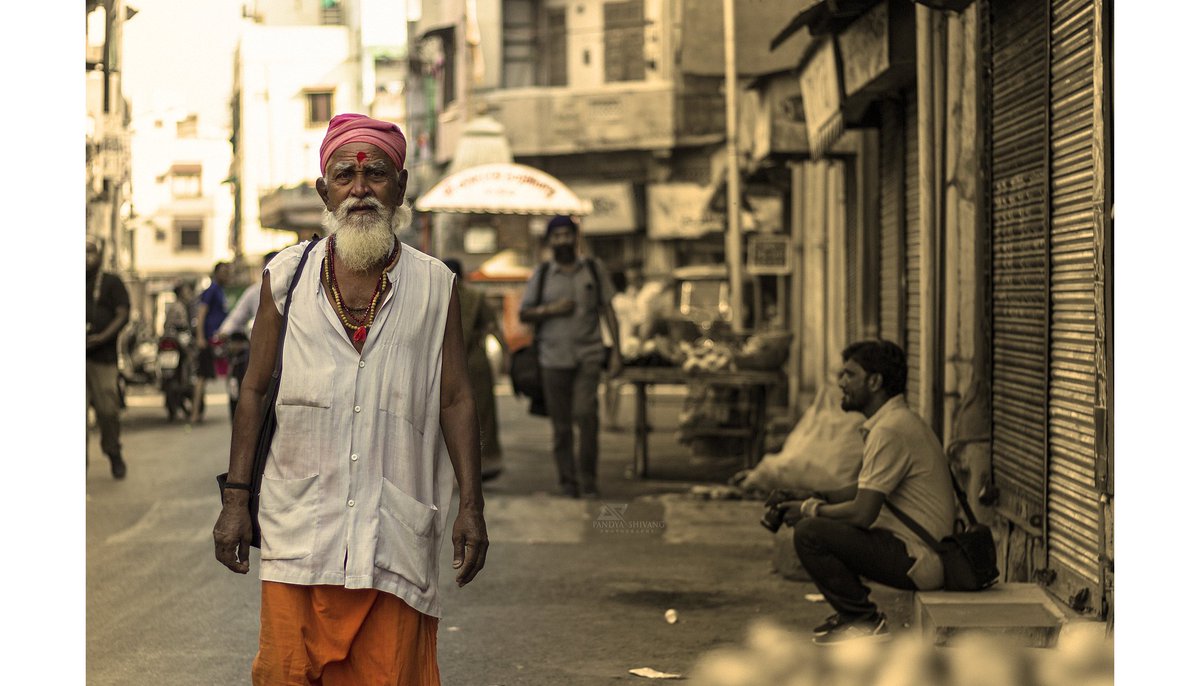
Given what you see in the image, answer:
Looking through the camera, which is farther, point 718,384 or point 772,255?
point 772,255

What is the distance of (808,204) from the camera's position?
15.9 meters

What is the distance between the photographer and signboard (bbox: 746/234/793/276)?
16.6m

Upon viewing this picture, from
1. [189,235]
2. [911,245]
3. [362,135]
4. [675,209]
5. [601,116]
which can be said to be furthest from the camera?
[601,116]

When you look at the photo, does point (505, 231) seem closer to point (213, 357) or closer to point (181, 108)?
point (213, 357)

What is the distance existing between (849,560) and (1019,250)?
5.15ft

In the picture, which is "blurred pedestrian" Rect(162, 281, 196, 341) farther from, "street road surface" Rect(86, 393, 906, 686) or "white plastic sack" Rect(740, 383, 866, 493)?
"white plastic sack" Rect(740, 383, 866, 493)

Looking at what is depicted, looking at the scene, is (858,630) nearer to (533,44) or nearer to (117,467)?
(117,467)

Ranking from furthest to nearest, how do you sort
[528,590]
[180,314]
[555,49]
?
[555,49] < [180,314] < [528,590]

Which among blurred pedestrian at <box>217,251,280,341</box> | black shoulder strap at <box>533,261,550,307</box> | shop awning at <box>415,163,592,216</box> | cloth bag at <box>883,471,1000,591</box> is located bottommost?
cloth bag at <box>883,471,1000,591</box>

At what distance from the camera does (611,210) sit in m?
31.3

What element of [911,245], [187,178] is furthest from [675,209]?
[911,245]

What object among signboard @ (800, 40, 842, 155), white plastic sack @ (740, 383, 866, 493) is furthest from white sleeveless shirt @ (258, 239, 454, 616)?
signboard @ (800, 40, 842, 155)

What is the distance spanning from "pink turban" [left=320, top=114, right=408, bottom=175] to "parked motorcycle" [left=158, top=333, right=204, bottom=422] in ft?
45.2

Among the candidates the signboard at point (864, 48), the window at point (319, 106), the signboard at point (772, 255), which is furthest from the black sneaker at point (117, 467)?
the signboard at point (772, 255)
